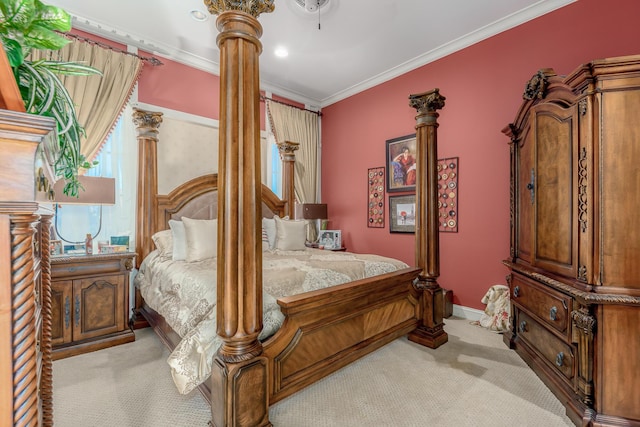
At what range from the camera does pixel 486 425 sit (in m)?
1.71

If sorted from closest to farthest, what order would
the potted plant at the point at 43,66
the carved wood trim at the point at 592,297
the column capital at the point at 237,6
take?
the potted plant at the point at 43,66 < the column capital at the point at 237,6 < the carved wood trim at the point at 592,297

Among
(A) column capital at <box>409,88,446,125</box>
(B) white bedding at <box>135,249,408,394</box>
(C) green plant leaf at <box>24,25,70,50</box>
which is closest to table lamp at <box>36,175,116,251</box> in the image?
(B) white bedding at <box>135,249,408,394</box>

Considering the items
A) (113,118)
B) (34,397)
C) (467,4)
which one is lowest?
(34,397)

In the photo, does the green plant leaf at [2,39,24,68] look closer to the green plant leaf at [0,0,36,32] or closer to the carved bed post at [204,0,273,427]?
the green plant leaf at [0,0,36,32]

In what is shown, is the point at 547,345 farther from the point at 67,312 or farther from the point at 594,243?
the point at 67,312

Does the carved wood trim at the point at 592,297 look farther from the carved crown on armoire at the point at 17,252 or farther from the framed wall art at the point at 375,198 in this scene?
the framed wall art at the point at 375,198

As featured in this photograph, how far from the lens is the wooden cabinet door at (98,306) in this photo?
2.54 m

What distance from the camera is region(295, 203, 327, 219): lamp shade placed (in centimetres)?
437

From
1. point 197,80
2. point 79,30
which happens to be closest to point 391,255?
point 197,80

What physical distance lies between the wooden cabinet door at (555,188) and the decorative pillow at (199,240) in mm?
2736

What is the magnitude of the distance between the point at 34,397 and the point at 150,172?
294 centimetres

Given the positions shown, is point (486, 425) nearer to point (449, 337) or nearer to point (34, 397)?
point (449, 337)

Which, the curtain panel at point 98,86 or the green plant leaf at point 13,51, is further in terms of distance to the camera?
the curtain panel at point 98,86

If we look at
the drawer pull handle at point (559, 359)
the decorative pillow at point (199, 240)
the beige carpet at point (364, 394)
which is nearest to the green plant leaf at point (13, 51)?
the beige carpet at point (364, 394)
